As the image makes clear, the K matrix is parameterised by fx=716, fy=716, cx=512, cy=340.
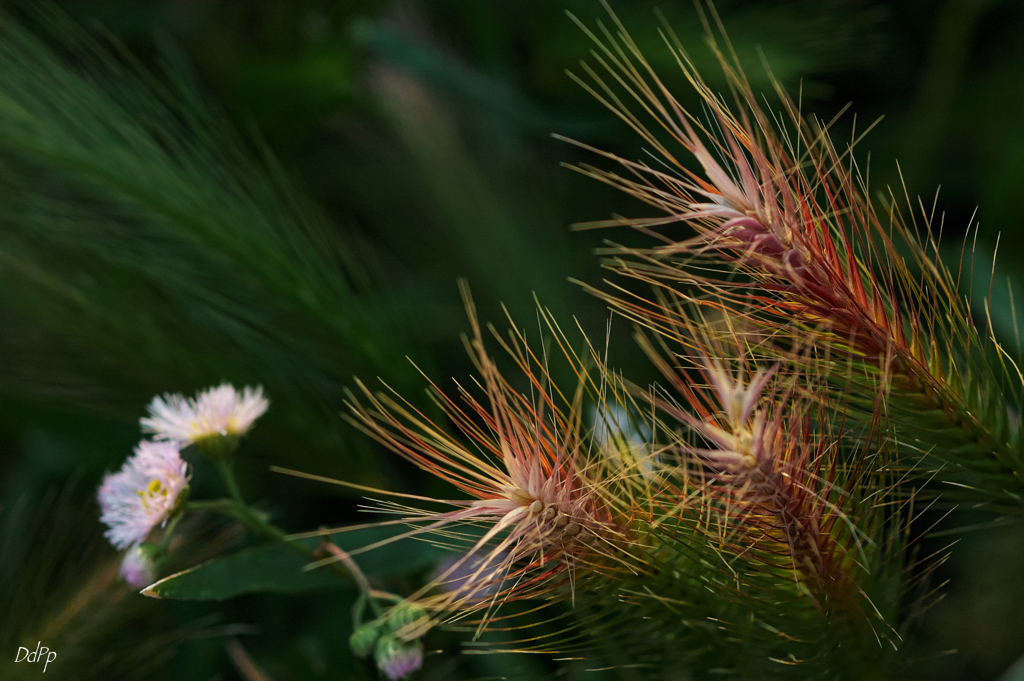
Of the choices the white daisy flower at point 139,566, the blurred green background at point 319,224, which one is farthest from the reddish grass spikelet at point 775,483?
the white daisy flower at point 139,566

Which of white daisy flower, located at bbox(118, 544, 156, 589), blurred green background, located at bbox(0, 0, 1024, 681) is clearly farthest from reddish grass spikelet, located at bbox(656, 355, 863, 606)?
white daisy flower, located at bbox(118, 544, 156, 589)

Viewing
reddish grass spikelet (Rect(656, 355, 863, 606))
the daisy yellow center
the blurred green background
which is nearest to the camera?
reddish grass spikelet (Rect(656, 355, 863, 606))

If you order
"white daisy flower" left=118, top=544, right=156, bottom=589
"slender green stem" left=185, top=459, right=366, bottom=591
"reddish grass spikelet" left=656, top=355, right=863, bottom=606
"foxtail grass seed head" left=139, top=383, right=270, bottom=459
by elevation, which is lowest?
"white daisy flower" left=118, top=544, right=156, bottom=589

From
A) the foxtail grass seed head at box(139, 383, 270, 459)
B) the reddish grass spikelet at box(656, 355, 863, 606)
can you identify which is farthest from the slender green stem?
the reddish grass spikelet at box(656, 355, 863, 606)

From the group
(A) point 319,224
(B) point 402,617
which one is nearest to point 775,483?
(B) point 402,617

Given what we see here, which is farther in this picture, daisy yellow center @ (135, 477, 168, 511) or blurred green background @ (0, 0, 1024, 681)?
blurred green background @ (0, 0, 1024, 681)

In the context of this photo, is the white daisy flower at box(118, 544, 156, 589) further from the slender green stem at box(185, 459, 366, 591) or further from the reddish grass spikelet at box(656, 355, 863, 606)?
the reddish grass spikelet at box(656, 355, 863, 606)

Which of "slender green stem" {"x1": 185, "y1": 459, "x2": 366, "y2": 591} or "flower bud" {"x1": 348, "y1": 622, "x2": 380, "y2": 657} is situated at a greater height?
"slender green stem" {"x1": 185, "y1": 459, "x2": 366, "y2": 591}

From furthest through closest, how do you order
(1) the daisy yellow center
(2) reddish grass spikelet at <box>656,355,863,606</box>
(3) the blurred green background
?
(3) the blurred green background < (1) the daisy yellow center < (2) reddish grass spikelet at <box>656,355,863,606</box>
